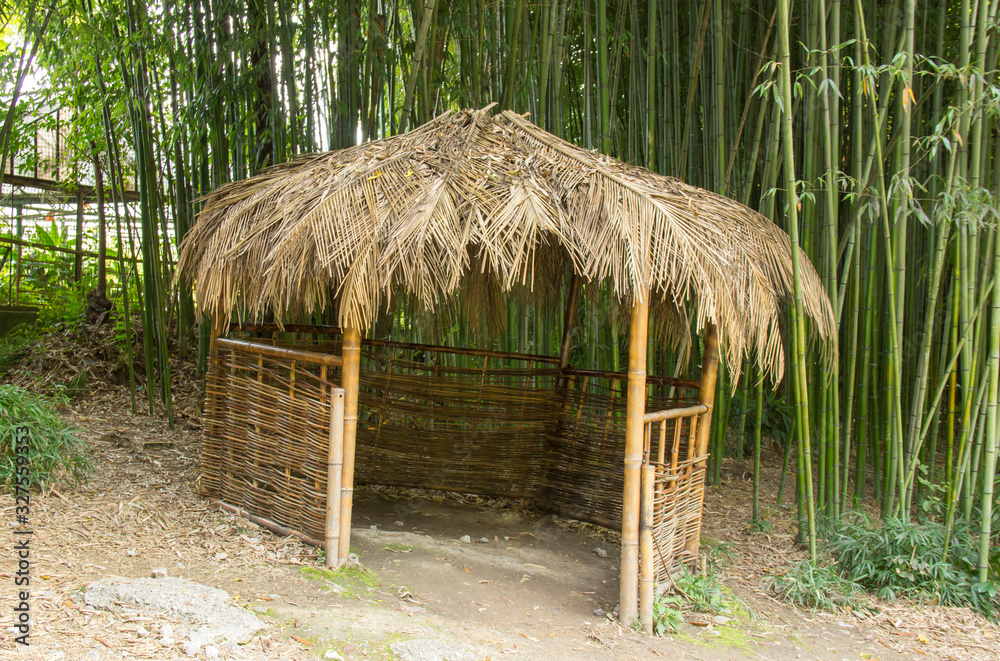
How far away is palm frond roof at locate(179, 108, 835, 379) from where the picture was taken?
2615 mm

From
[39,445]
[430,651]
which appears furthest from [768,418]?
[39,445]

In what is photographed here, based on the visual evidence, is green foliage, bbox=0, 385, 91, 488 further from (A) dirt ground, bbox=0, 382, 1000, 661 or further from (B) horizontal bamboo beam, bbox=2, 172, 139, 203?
(B) horizontal bamboo beam, bbox=2, 172, 139, 203

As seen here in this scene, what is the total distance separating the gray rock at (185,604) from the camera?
211 centimetres

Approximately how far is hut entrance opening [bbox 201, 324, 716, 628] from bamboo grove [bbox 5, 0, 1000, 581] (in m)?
0.47

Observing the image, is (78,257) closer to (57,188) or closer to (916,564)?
(57,188)

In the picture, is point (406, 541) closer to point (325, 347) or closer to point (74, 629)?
point (325, 347)

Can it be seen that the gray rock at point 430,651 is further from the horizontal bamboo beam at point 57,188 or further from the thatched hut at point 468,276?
the horizontal bamboo beam at point 57,188

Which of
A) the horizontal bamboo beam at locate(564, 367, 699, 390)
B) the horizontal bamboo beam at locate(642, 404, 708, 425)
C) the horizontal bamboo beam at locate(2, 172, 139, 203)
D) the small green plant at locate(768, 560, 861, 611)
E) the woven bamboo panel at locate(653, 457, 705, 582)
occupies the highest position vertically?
the horizontal bamboo beam at locate(2, 172, 139, 203)

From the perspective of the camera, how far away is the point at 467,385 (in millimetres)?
3879

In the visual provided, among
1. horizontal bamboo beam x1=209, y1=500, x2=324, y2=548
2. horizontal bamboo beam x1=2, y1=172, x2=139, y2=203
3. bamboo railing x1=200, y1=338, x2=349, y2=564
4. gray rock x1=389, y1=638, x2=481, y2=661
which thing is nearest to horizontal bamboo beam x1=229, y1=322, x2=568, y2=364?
bamboo railing x1=200, y1=338, x2=349, y2=564

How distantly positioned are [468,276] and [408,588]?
1661 mm

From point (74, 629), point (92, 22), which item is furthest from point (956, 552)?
point (92, 22)

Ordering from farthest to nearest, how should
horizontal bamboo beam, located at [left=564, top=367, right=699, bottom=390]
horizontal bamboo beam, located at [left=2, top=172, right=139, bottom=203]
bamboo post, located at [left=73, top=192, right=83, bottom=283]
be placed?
horizontal bamboo beam, located at [left=2, top=172, right=139, bottom=203] → bamboo post, located at [left=73, top=192, right=83, bottom=283] → horizontal bamboo beam, located at [left=564, top=367, right=699, bottom=390]

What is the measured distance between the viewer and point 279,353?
3070mm
